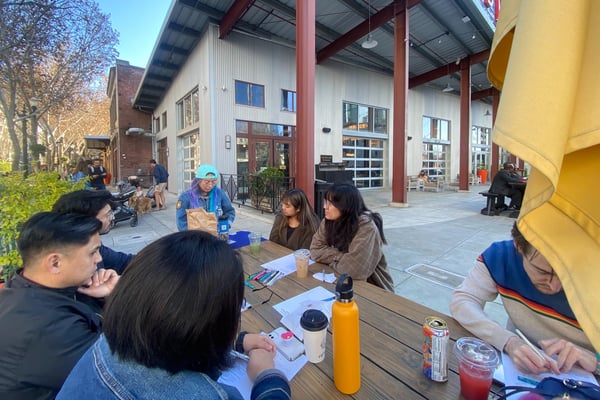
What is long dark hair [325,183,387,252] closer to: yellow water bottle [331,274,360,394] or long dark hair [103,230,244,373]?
yellow water bottle [331,274,360,394]

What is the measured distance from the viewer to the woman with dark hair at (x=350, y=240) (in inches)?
71.9

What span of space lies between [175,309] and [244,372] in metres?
0.48

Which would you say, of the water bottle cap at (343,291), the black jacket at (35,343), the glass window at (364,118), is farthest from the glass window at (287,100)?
the water bottle cap at (343,291)

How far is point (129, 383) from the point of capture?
1.99 feet

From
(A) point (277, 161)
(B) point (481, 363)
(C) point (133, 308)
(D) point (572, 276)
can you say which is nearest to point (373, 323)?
(B) point (481, 363)

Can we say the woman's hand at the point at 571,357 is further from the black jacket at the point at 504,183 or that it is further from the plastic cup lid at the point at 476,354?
the black jacket at the point at 504,183

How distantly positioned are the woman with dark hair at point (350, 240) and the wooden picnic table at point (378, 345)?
0.20m

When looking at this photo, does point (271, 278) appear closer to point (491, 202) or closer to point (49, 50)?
point (491, 202)

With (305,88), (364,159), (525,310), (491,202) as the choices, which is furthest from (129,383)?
(364,159)

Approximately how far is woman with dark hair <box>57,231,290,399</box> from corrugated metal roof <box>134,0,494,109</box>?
8.39 m

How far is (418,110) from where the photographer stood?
599 inches

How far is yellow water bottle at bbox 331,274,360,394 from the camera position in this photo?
0.83 m

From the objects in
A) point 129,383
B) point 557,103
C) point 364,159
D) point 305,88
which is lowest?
point 129,383

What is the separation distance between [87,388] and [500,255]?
1.52 metres
